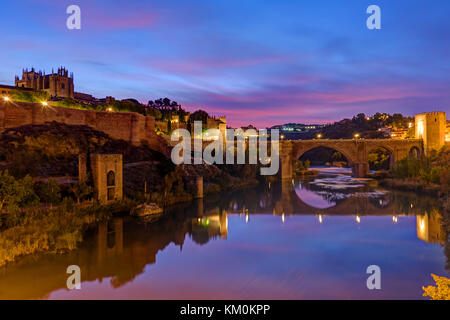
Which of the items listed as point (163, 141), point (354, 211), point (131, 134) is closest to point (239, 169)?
point (163, 141)

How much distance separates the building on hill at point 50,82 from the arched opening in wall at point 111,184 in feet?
128

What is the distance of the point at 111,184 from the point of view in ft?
59.7

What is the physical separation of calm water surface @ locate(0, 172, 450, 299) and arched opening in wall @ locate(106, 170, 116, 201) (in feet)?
5.66

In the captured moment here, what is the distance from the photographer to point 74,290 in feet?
29.6

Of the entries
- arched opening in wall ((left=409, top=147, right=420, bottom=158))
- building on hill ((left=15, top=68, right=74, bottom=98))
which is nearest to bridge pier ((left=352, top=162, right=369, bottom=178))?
arched opening in wall ((left=409, top=147, right=420, bottom=158))

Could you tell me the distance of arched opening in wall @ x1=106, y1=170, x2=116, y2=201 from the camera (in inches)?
710

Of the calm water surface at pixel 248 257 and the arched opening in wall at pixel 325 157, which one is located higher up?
the arched opening in wall at pixel 325 157

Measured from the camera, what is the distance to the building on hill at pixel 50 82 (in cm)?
5106

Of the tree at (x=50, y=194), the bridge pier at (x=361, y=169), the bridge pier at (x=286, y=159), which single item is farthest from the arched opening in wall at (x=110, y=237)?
the bridge pier at (x=361, y=169)

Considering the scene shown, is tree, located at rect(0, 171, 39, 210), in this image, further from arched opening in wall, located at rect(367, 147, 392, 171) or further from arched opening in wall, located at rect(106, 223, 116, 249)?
arched opening in wall, located at rect(367, 147, 392, 171)

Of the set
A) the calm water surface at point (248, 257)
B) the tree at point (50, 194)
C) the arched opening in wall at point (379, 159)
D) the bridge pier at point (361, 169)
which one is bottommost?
the calm water surface at point (248, 257)

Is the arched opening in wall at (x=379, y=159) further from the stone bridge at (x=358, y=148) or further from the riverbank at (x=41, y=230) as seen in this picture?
the riverbank at (x=41, y=230)
